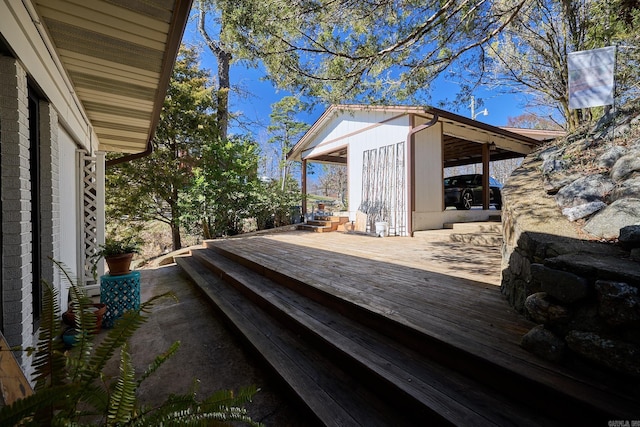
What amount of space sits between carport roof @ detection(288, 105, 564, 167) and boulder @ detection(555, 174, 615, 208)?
3.49m

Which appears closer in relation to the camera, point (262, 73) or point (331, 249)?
point (262, 73)

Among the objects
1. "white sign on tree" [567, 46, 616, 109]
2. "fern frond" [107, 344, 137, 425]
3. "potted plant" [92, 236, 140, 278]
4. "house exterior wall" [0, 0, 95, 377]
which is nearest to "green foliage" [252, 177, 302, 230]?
"potted plant" [92, 236, 140, 278]

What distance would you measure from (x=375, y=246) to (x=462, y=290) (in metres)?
2.61

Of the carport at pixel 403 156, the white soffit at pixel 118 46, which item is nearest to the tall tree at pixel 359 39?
the white soffit at pixel 118 46

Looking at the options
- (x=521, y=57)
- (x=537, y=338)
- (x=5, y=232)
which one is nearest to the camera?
(x=537, y=338)

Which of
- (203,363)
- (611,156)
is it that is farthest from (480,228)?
(203,363)

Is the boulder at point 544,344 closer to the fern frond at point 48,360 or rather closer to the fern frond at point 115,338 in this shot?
the fern frond at point 115,338

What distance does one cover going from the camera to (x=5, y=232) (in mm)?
1684

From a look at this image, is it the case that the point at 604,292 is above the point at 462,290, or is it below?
above

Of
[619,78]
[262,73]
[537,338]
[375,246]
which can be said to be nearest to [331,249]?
[375,246]

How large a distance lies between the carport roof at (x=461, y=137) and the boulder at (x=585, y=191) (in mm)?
3491

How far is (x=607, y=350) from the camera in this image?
120 centimetres

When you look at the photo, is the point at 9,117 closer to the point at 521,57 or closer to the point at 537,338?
the point at 537,338

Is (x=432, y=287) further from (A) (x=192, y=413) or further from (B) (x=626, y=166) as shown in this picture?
(A) (x=192, y=413)
